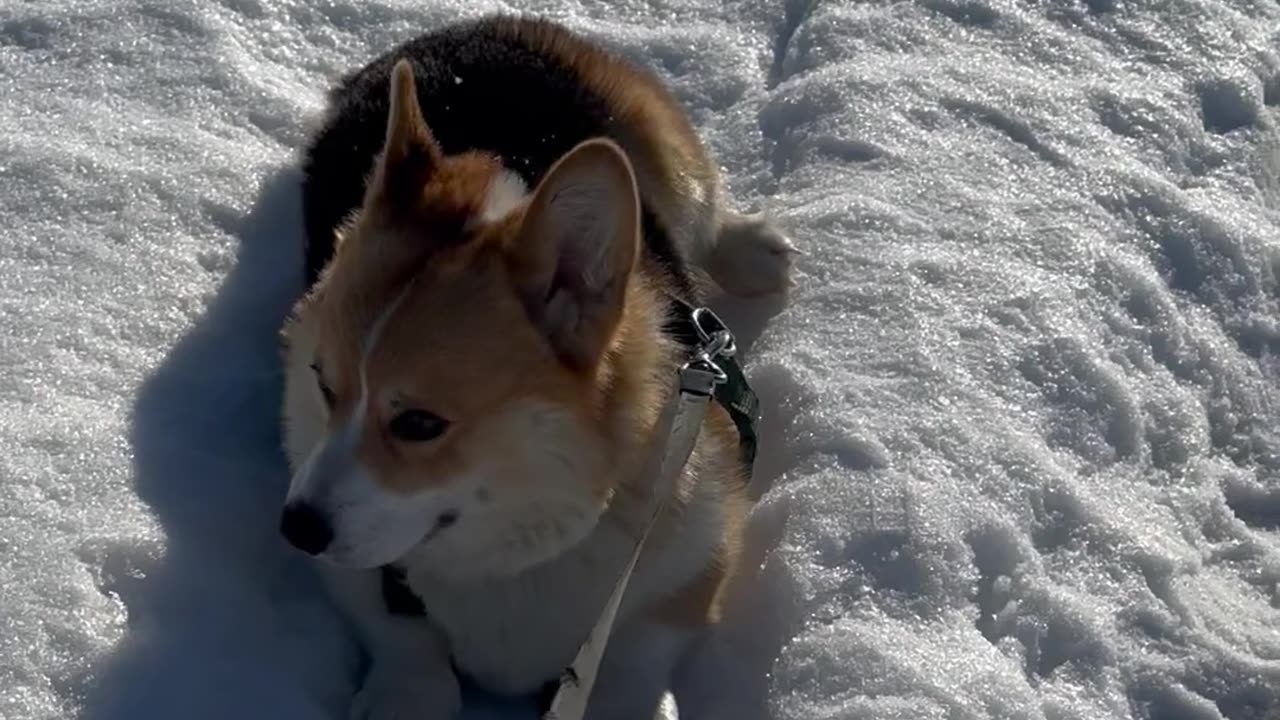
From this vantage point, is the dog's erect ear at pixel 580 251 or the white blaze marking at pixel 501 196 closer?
the dog's erect ear at pixel 580 251

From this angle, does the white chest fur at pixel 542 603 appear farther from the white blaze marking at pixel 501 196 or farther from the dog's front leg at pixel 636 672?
the white blaze marking at pixel 501 196

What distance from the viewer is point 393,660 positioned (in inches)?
107

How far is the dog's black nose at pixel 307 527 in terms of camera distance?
93.9 inches

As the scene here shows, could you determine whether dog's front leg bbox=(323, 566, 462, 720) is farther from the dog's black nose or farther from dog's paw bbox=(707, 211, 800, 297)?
dog's paw bbox=(707, 211, 800, 297)

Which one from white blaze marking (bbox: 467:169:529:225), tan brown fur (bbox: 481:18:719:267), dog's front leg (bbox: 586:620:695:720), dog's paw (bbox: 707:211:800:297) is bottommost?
dog's front leg (bbox: 586:620:695:720)

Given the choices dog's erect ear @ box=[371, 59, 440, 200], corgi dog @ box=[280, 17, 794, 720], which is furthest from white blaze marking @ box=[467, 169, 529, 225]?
dog's erect ear @ box=[371, 59, 440, 200]

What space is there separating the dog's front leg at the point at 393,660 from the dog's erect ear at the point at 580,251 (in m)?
0.58

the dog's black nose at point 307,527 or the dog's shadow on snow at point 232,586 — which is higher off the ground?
the dog's black nose at point 307,527

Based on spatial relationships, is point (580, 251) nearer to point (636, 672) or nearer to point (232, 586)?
point (636, 672)

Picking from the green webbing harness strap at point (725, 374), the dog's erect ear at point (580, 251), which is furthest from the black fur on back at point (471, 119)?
the dog's erect ear at point (580, 251)

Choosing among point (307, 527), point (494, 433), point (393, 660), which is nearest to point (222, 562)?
point (393, 660)

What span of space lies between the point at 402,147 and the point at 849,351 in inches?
48.4

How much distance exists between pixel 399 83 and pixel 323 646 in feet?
3.26

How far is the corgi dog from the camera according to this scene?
246cm
